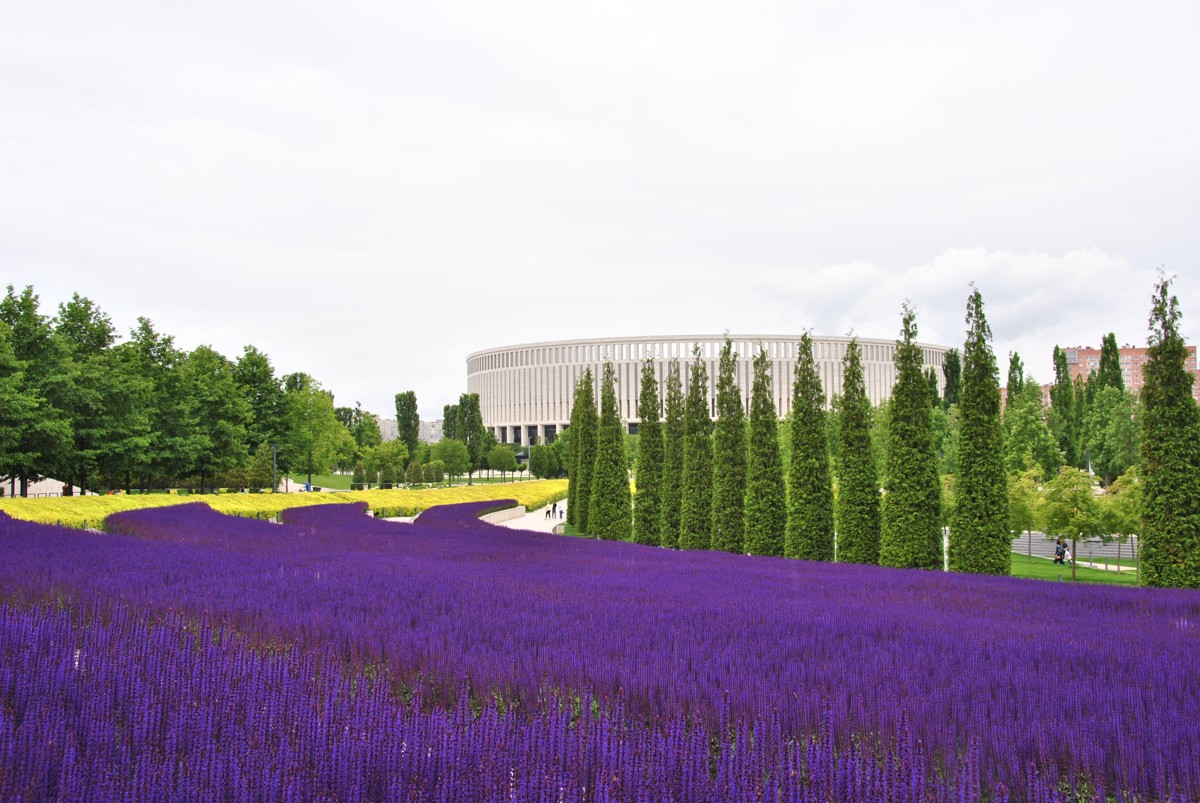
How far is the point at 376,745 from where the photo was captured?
3.40 meters

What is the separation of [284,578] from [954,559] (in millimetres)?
14901

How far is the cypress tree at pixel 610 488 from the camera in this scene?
106ft

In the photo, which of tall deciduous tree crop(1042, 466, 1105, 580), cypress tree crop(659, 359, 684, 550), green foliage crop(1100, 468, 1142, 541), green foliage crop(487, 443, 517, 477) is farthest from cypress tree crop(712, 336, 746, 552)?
green foliage crop(487, 443, 517, 477)

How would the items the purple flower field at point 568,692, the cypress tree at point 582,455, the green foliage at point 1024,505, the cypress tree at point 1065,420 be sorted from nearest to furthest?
the purple flower field at point 568,692, the green foliage at point 1024,505, the cypress tree at point 582,455, the cypress tree at point 1065,420

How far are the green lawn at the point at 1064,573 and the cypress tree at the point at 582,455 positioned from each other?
1668 centimetres

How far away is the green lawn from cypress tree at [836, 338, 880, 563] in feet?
18.5

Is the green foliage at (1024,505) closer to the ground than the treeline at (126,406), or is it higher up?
closer to the ground

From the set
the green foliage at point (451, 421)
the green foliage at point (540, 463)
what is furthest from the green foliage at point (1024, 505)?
the green foliage at point (451, 421)

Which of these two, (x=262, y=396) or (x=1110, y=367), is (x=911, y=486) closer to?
(x=262, y=396)

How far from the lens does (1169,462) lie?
637 inches

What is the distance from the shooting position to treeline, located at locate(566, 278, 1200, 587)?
16.4 m

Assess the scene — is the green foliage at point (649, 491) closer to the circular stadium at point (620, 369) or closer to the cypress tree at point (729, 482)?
the cypress tree at point (729, 482)

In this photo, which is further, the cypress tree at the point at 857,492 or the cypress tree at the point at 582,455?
the cypress tree at the point at 582,455

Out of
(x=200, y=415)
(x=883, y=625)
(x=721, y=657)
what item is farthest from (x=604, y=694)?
(x=200, y=415)
